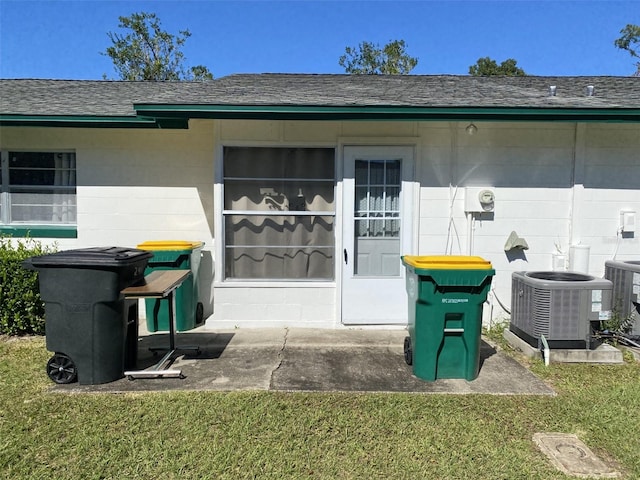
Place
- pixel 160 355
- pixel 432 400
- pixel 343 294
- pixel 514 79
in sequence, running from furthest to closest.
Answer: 1. pixel 514 79
2. pixel 343 294
3. pixel 160 355
4. pixel 432 400

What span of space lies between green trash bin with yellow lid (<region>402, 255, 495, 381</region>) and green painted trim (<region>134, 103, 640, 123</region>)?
196cm

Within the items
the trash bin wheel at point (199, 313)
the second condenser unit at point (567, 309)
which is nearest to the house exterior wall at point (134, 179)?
the trash bin wheel at point (199, 313)

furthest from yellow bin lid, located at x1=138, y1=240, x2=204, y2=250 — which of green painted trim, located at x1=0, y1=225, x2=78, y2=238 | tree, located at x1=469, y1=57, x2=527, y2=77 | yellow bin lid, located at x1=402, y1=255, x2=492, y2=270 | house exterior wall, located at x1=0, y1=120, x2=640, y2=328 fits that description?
tree, located at x1=469, y1=57, x2=527, y2=77

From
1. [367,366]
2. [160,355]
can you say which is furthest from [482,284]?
[160,355]

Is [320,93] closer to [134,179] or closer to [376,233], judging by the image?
[376,233]

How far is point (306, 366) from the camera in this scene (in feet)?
14.6

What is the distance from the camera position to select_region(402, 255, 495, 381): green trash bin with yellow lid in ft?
12.9

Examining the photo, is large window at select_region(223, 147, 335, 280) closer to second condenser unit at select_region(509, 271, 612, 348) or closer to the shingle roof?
the shingle roof

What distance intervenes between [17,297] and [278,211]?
138 inches

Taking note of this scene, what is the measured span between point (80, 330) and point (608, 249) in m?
6.45

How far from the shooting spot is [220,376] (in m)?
4.18

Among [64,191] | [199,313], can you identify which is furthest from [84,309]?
[64,191]

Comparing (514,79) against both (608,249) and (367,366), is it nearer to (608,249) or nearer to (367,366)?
(608,249)

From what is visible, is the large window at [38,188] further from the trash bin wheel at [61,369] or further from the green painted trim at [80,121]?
the trash bin wheel at [61,369]
